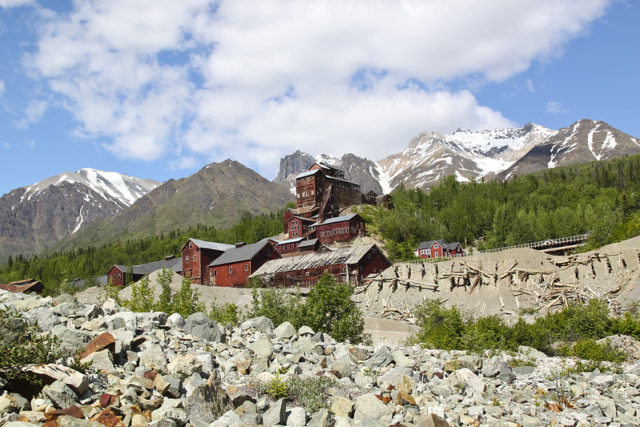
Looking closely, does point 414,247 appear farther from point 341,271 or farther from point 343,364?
point 343,364

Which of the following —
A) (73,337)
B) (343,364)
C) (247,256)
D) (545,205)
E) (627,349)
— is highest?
(545,205)

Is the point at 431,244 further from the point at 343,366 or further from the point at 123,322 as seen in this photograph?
the point at 123,322

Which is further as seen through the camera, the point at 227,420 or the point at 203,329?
the point at 203,329

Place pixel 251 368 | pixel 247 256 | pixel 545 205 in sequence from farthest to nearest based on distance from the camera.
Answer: pixel 545 205
pixel 247 256
pixel 251 368

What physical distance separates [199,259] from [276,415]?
69.3m

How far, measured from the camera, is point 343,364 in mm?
17578

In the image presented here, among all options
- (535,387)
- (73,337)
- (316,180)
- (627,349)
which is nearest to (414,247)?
(316,180)

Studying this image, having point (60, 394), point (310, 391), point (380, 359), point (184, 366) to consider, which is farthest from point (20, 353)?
point (380, 359)

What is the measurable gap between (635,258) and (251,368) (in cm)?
4241

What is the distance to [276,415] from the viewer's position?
1287 cm

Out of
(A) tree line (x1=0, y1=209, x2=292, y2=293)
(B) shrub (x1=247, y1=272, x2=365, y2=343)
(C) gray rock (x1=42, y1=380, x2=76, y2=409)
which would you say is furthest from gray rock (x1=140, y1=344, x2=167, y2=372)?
(A) tree line (x1=0, y1=209, x2=292, y2=293)

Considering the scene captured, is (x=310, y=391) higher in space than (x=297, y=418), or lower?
higher

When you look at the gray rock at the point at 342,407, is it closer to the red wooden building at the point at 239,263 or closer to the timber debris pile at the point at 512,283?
the timber debris pile at the point at 512,283

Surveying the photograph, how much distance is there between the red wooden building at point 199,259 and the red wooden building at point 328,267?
1194cm
